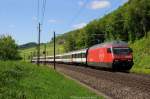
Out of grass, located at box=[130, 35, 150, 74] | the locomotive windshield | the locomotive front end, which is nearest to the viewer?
the locomotive front end

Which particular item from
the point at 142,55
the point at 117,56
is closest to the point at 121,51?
the point at 117,56

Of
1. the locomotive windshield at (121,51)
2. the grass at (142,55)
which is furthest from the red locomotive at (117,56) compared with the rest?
the grass at (142,55)

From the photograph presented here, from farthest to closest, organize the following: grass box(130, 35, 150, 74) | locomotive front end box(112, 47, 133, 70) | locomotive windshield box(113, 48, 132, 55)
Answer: grass box(130, 35, 150, 74), locomotive windshield box(113, 48, 132, 55), locomotive front end box(112, 47, 133, 70)

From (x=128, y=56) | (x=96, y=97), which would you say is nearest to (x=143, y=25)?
(x=128, y=56)

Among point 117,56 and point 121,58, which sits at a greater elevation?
point 117,56

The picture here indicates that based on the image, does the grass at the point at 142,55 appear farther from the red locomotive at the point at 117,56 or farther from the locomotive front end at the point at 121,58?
the locomotive front end at the point at 121,58

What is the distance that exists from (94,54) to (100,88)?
101 feet

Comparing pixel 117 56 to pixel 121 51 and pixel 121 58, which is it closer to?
pixel 121 58

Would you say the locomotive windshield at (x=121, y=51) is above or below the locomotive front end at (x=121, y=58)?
above

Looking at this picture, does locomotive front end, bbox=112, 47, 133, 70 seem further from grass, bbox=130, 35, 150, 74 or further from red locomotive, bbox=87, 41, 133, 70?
grass, bbox=130, 35, 150, 74

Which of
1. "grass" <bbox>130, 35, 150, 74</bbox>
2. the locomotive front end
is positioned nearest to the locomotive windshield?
the locomotive front end

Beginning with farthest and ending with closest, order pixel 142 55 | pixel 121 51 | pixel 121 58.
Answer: pixel 142 55
pixel 121 51
pixel 121 58

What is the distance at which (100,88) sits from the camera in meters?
28.4

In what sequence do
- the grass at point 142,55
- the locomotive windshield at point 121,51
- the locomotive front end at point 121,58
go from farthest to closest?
1. the grass at point 142,55
2. the locomotive windshield at point 121,51
3. the locomotive front end at point 121,58
